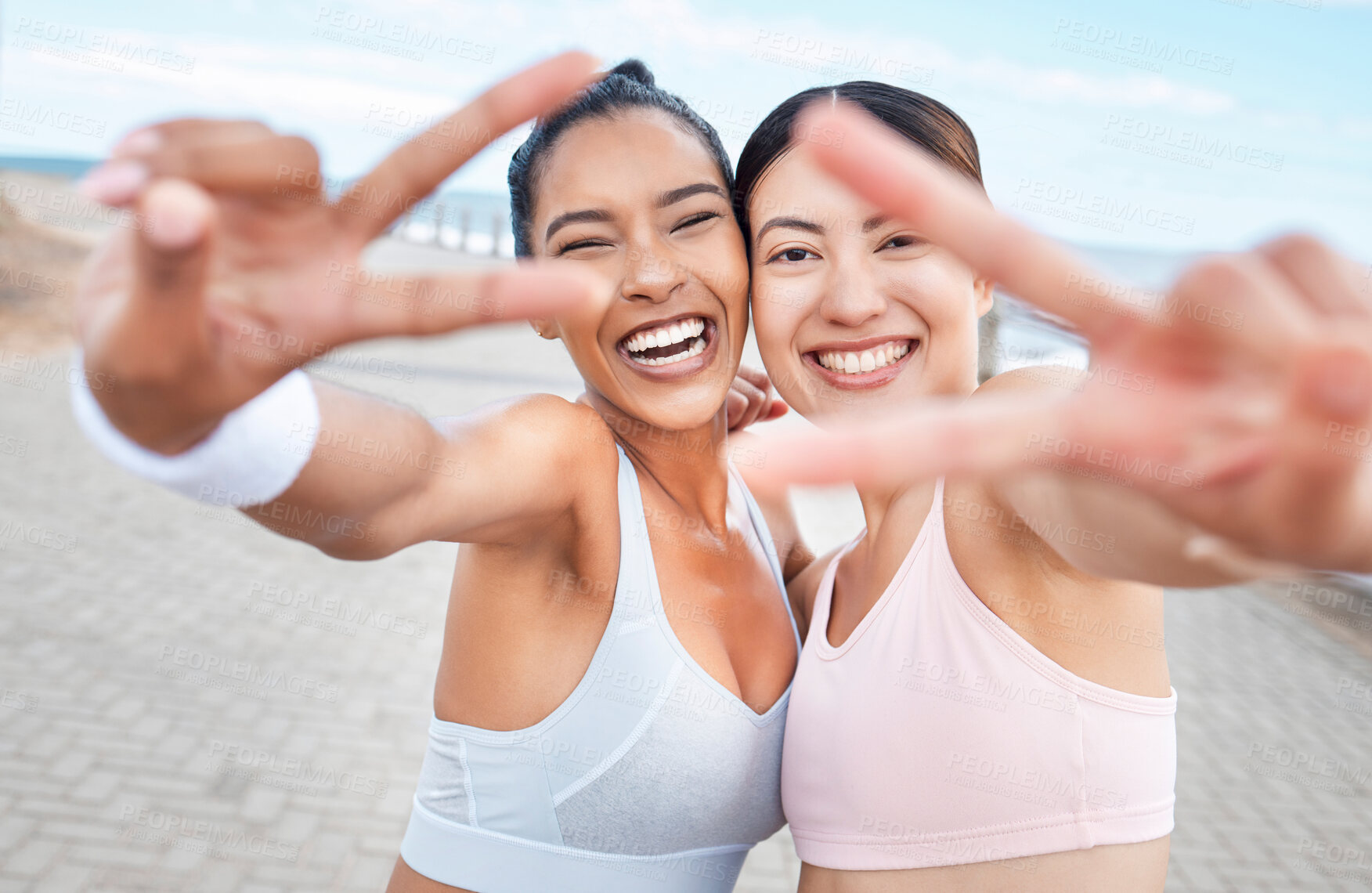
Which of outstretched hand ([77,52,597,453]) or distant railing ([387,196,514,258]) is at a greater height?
outstretched hand ([77,52,597,453])

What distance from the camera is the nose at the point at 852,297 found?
185 centimetres

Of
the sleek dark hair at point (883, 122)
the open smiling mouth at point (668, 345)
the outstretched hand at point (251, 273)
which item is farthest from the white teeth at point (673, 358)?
the outstretched hand at point (251, 273)

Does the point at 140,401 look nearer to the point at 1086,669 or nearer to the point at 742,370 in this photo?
the point at 1086,669

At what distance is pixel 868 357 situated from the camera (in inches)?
75.1

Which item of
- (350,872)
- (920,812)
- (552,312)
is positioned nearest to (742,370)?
(920,812)

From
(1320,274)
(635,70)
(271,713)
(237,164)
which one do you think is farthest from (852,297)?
(271,713)

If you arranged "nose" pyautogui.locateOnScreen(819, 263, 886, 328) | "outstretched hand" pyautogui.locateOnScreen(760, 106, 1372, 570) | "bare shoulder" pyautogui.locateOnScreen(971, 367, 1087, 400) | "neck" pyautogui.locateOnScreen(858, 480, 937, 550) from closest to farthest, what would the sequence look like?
"outstretched hand" pyautogui.locateOnScreen(760, 106, 1372, 570) → "bare shoulder" pyautogui.locateOnScreen(971, 367, 1087, 400) → "neck" pyautogui.locateOnScreen(858, 480, 937, 550) → "nose" pyautogui.locateOnScreen(819, 263, 886, 328)

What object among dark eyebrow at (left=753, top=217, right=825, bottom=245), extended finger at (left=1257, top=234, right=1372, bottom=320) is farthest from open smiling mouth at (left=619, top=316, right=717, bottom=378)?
extended finger at (left=1257, top=234, right=1372, bottom=320)

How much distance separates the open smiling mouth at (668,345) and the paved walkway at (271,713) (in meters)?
1.26

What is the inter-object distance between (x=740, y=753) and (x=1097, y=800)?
65 cm

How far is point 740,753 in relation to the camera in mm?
1801

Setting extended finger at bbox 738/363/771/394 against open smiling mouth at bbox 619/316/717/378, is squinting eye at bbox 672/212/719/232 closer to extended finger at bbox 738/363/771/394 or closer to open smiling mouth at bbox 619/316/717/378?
open smiling mouth at bbox 619/316/717/378

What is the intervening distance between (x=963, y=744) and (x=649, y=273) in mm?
1119

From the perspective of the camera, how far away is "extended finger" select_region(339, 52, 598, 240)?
0.92 m
